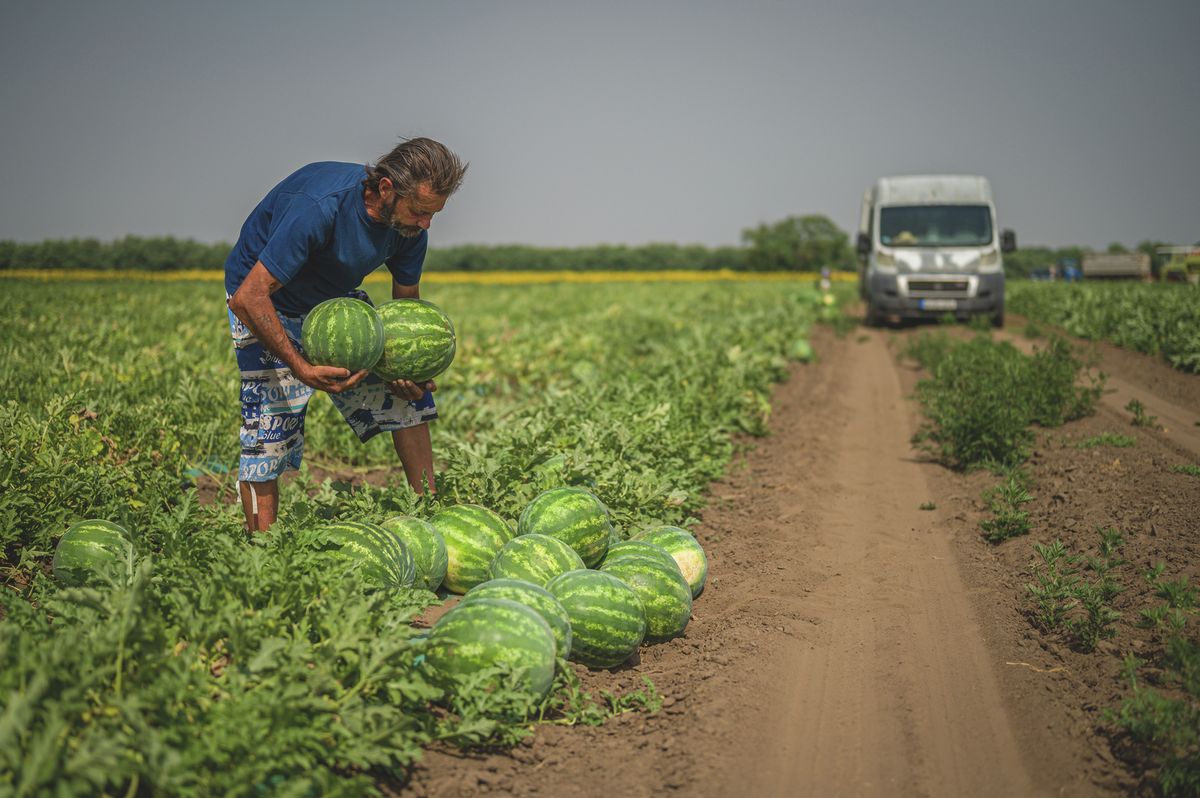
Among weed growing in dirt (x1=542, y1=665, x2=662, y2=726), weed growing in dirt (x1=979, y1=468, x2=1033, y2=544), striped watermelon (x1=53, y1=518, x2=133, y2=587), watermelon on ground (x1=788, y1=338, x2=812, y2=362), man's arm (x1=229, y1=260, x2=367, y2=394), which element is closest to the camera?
weed growing in dirt (x1=542, y1=665, x2=662, y2=726)

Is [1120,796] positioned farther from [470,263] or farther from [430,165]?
[470,263]

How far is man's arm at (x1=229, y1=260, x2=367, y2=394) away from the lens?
3.89 m

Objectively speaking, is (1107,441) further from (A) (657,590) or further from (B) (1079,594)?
(A) (657,590)

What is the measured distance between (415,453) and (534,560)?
56.2 inches

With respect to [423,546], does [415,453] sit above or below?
above

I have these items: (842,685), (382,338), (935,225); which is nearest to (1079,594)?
(842,685)

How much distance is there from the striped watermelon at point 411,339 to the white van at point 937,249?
15679mm

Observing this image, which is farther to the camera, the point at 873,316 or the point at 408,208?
the point at 873,316

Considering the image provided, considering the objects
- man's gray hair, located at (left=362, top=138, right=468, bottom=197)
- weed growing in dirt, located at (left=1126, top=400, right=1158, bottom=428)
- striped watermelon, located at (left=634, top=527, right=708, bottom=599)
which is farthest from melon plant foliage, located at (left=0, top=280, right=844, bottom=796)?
weed growing in dirt, located at (left=1126, top=400, right=1158, bottom=428)

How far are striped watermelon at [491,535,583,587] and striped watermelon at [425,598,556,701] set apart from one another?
533mm

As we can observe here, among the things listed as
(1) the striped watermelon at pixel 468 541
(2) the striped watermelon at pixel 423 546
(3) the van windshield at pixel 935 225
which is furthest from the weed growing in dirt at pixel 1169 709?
(3) the van windshield at pixel 935 225

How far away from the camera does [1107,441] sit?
7020mm

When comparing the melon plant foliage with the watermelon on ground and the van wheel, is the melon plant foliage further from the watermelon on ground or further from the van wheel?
the van wheel

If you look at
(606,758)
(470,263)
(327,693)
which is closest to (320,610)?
(327,693)
